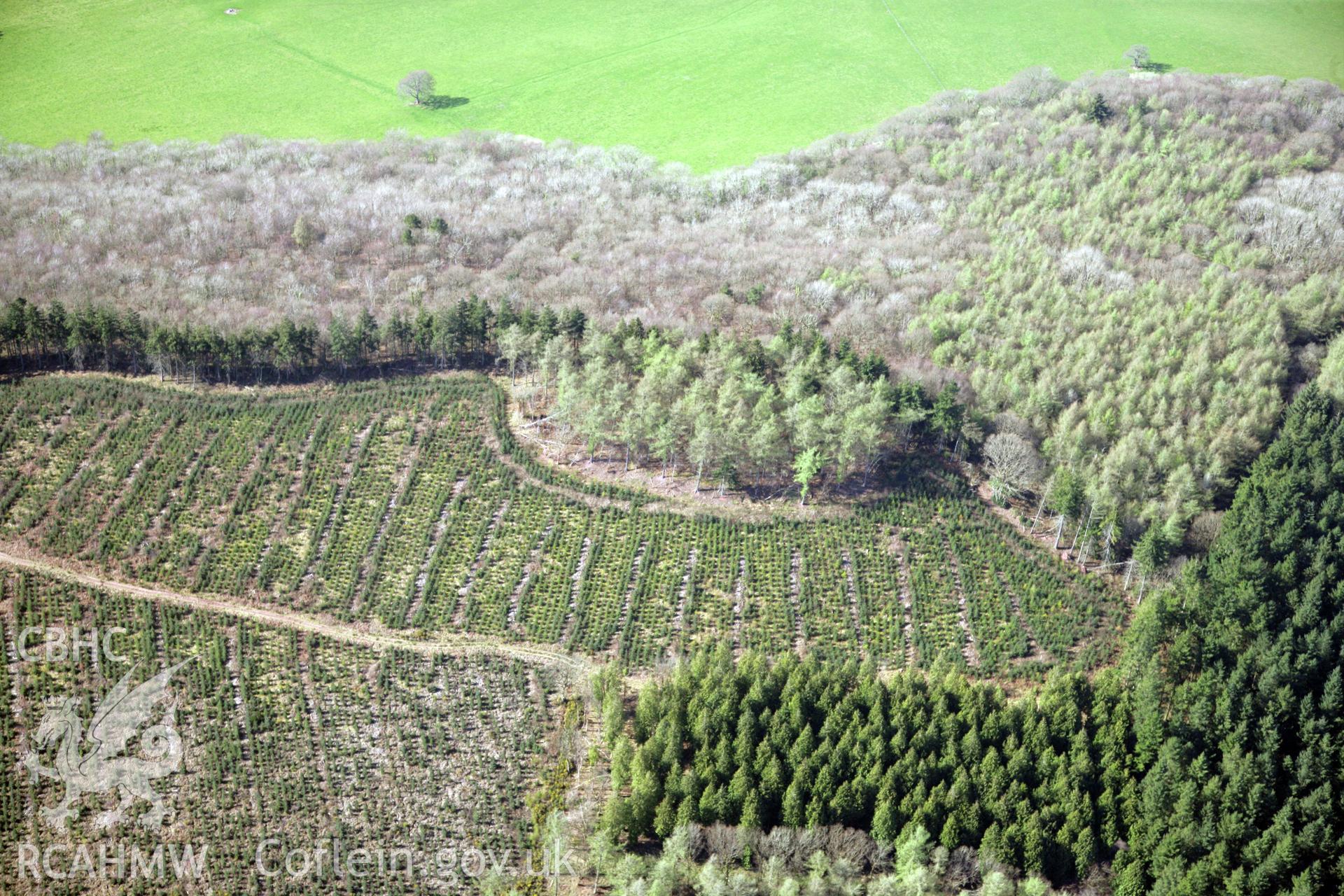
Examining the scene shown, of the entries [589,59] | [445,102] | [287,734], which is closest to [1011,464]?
[287,734]

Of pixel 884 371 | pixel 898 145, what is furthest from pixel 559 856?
pixel 898 145

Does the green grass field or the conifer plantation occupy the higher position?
the green grass field

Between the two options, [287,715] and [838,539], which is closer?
[287,715]

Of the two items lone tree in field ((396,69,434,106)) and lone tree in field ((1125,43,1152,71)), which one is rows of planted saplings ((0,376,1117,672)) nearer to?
lone tree in field ((396,69,434,106))

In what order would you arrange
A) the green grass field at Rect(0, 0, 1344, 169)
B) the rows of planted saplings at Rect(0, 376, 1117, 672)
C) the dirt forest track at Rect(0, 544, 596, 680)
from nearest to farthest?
the dirt forest track at Rect(0, 544, 596, 680) < the rows of planted saplings at Rect(0, 376, 1117, 672) < the green grass field at Rect(0, 0, 1344, 169)

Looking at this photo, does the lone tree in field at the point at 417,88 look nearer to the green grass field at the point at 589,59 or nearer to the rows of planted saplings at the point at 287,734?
the green grass field at the point at 589,59

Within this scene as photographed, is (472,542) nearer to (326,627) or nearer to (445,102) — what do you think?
(326,627)

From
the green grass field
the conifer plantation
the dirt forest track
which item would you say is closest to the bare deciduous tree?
the conifer plantation

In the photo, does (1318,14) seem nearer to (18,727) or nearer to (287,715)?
(287,715)
